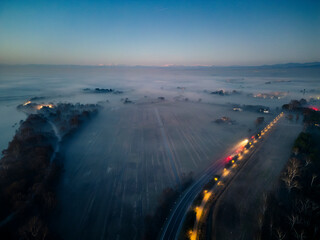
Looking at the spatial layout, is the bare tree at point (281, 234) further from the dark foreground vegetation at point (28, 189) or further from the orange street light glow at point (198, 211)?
the dark foreground vegetation at point (28, 189)

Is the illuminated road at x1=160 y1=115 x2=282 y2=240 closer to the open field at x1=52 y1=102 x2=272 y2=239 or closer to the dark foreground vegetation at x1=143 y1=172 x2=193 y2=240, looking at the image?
the dark foreground vegetation at x1=143 y1=172 x2=193 y2=240

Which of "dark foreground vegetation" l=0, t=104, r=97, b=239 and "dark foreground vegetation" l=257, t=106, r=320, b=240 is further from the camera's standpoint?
"dark foreground vegetation" l=0, t=104, r=97, b=239

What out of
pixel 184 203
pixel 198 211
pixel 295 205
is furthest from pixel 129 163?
pixel 295 205

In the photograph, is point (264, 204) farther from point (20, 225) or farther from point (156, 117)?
point (156, 117)

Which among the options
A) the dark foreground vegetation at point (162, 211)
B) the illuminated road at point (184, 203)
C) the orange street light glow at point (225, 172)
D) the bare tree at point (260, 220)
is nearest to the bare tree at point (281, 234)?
the bare tree at point (260, 220)

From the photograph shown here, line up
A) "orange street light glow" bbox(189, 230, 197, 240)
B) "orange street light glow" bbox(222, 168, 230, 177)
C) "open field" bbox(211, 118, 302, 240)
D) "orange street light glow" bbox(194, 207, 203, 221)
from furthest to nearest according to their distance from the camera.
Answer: "orange street light glow" bbox(222, 168, 230, 177) < "orange street light glow" bbox(194, 207, 203, 221) < "open field" bbox(211, 118, 302, 240) < "orange street light glow" bbox(189, 230, 197, 240)

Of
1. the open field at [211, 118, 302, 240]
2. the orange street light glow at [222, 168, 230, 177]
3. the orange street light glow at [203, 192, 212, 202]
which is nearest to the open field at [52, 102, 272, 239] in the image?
the orange street light glow at [222, 168, 230, 177]
